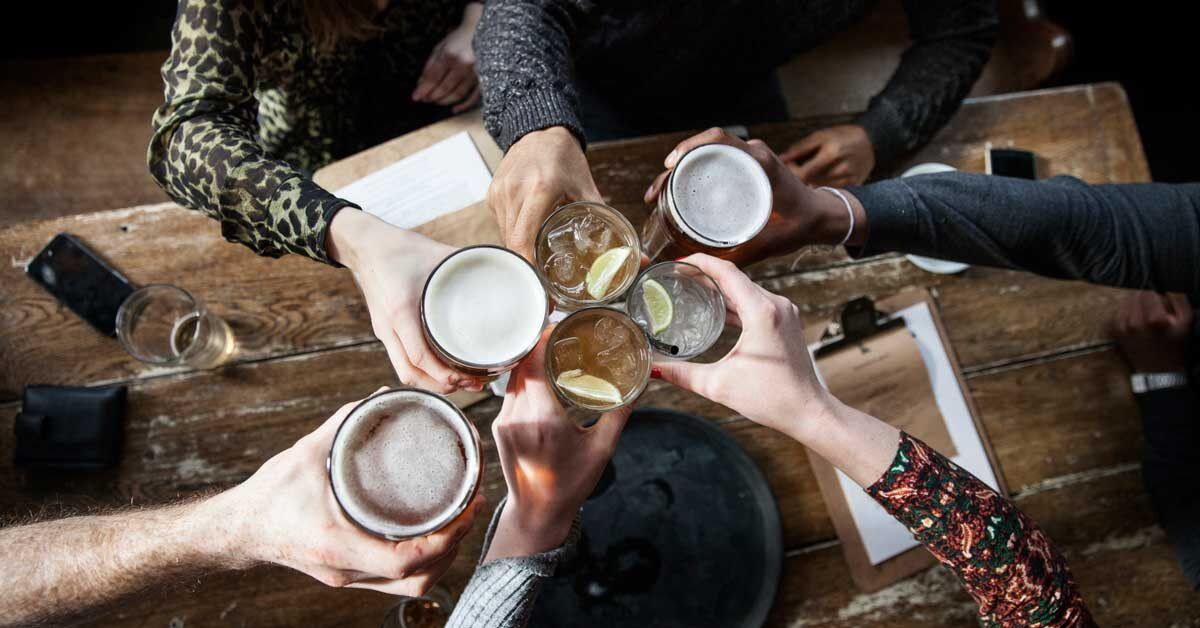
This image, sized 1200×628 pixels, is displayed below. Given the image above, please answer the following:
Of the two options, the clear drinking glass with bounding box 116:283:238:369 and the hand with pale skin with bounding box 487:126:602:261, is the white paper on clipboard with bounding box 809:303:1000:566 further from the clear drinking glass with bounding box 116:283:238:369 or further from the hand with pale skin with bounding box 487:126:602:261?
the clear drinking glass with bounding box 116:283:238:369

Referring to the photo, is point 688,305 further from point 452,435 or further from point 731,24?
point 731,24

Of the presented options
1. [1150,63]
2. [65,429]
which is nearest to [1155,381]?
[1150,63]

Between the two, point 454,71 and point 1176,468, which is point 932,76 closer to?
point 1176,468

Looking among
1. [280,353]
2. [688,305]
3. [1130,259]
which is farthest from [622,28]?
[1130,259]

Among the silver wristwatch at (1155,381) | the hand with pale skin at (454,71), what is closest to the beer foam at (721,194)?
the hand with pale skin at (454,71)

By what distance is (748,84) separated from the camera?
2.46m

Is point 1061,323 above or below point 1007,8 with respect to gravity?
below

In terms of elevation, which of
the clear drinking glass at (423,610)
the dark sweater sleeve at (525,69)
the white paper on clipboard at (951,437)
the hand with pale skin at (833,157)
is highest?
the dark sweater sleeve at (525,69)

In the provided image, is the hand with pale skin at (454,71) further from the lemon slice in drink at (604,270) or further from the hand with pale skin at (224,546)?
Answer: the hand with pale skin at (224,546)

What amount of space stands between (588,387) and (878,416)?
103 cm

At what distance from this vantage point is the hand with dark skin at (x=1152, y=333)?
186 centimetres

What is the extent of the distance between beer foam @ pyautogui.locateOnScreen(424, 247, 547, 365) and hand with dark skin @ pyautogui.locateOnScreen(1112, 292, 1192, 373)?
1887mm

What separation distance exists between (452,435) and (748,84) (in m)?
1.95

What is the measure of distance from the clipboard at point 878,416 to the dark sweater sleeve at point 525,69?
0.95 meters
